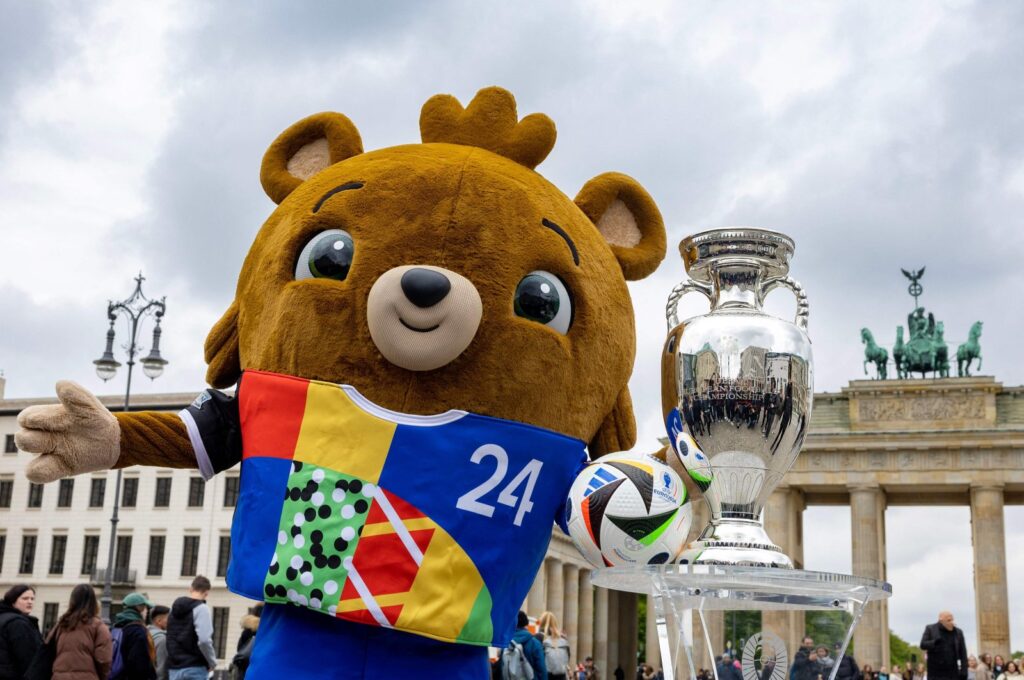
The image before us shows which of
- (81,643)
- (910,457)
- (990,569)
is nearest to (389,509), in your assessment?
(81,643)

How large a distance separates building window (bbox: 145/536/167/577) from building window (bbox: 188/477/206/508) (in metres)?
1.84

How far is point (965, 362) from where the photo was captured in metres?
45.2

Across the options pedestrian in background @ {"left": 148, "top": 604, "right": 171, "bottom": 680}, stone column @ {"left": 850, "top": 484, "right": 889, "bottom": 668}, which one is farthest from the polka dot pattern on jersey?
stone column @ {"left": 850, "top": 484, "right": 889, "bottom": 668}

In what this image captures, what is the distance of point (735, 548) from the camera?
11.1ft

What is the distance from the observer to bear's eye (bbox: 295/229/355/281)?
13.1 feet

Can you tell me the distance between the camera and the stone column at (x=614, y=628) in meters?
56.4

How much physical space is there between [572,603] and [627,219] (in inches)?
1796

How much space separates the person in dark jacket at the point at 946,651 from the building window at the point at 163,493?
37539 millimetres

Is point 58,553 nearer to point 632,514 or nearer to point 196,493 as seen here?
point 196,493

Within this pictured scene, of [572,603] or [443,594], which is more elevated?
[443,594]

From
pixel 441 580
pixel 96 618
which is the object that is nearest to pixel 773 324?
pixel 441 580

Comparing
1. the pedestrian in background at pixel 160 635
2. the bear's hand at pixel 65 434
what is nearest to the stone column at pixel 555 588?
the pedestrian in background at pixel 160 635

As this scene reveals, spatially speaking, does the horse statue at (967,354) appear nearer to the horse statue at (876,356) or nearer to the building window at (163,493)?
the horse statue at (876,356)

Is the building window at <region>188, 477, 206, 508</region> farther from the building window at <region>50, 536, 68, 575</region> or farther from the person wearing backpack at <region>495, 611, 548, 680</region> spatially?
the person wearing backpack at <region>495, 611, 548, 680</region>
